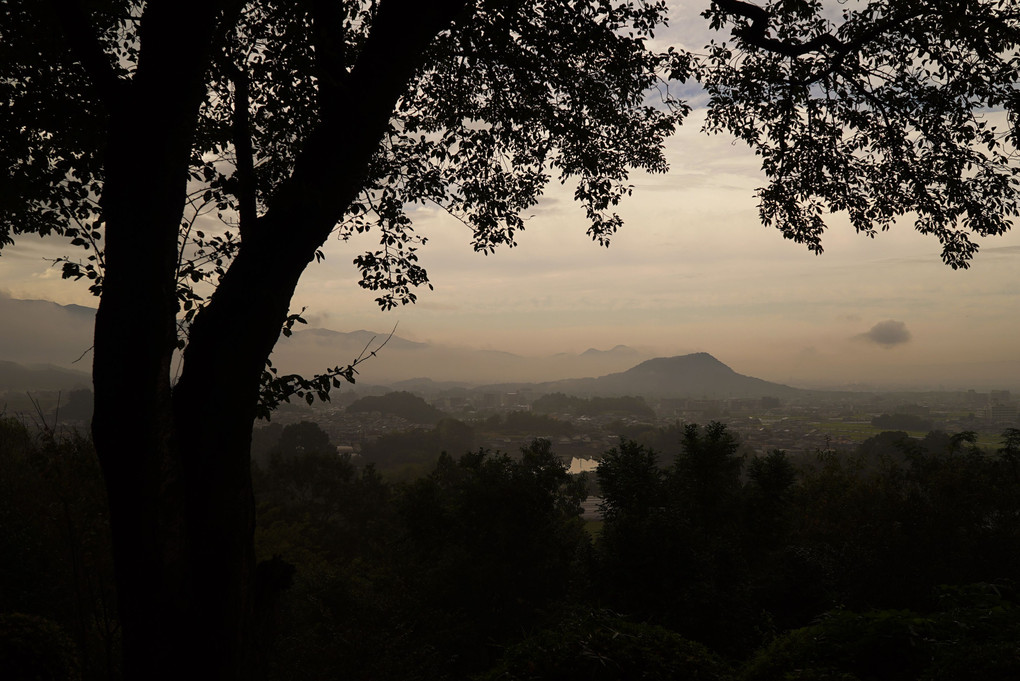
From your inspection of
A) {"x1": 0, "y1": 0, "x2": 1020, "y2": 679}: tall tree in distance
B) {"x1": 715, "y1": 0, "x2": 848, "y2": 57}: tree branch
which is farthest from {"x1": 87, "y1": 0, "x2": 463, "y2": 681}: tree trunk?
{"x1": 715, "y1": 0, "x2": 848, "y2": 57}: tree branch

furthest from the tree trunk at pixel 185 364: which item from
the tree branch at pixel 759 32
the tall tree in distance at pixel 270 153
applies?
the tree branch at pixel 759 32

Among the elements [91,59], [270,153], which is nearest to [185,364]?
[91,59]

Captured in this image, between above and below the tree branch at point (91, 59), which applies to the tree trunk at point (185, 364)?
below

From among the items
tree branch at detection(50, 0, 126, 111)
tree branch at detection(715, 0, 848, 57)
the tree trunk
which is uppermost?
tree branch at detection(715, 0, 848, 57)

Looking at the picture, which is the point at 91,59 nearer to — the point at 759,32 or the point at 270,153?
the point at 270,153

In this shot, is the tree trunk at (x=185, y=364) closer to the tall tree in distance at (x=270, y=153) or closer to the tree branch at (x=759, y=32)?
the tall tree in distance at (x=270, y=153)

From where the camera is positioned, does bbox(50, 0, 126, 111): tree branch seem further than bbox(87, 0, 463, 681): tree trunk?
Yes

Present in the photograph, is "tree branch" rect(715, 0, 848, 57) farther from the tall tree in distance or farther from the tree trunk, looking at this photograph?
the tree trunk

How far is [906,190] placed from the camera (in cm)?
712

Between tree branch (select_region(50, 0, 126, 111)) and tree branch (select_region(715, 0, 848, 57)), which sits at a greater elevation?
tree branch (select_region(715, 0, 848, 57))

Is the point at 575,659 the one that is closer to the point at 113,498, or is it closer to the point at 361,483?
the point at 113,498

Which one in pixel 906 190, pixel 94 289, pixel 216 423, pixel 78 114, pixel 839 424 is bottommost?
pixel 839 424

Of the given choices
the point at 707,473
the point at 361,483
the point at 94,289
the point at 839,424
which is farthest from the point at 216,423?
the point at 839,424

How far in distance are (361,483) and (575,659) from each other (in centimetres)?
3228
